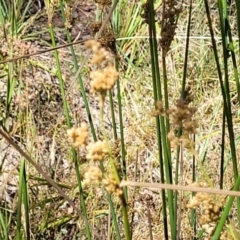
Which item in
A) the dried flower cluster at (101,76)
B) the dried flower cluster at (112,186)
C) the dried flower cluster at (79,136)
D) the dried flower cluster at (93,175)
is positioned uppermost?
the dried flower cluster at (101,76)

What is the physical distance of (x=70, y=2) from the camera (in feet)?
8.30

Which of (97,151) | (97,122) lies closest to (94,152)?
(97,151)

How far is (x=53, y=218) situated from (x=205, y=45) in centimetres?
116

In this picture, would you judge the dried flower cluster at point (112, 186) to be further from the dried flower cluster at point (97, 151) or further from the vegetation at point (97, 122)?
A: the vegetation at point (97, 122)

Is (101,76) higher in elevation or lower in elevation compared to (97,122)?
higher

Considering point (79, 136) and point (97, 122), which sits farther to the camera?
point (97, 122)

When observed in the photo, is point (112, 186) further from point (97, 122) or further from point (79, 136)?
point (97, 122)

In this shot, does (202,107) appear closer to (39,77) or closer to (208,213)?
(39,77)

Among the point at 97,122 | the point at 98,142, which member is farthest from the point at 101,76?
the point at 97,122

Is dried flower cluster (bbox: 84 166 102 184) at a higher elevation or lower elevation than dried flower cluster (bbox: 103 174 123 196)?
higher

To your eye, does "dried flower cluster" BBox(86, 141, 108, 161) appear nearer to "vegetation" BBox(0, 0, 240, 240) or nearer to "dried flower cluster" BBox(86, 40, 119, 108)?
"dried flower cluster" BBox(86, 40, 119, 108)

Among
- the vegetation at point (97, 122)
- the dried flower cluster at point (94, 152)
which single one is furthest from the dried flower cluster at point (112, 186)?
the vegetation at point (97, 122)

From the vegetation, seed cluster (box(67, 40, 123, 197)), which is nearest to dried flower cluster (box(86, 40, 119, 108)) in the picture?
seed cluster (box(67, 40, 123, 197))

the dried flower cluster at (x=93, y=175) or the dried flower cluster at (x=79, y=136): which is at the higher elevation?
the dried flower cluster at (x=79, y=136)
